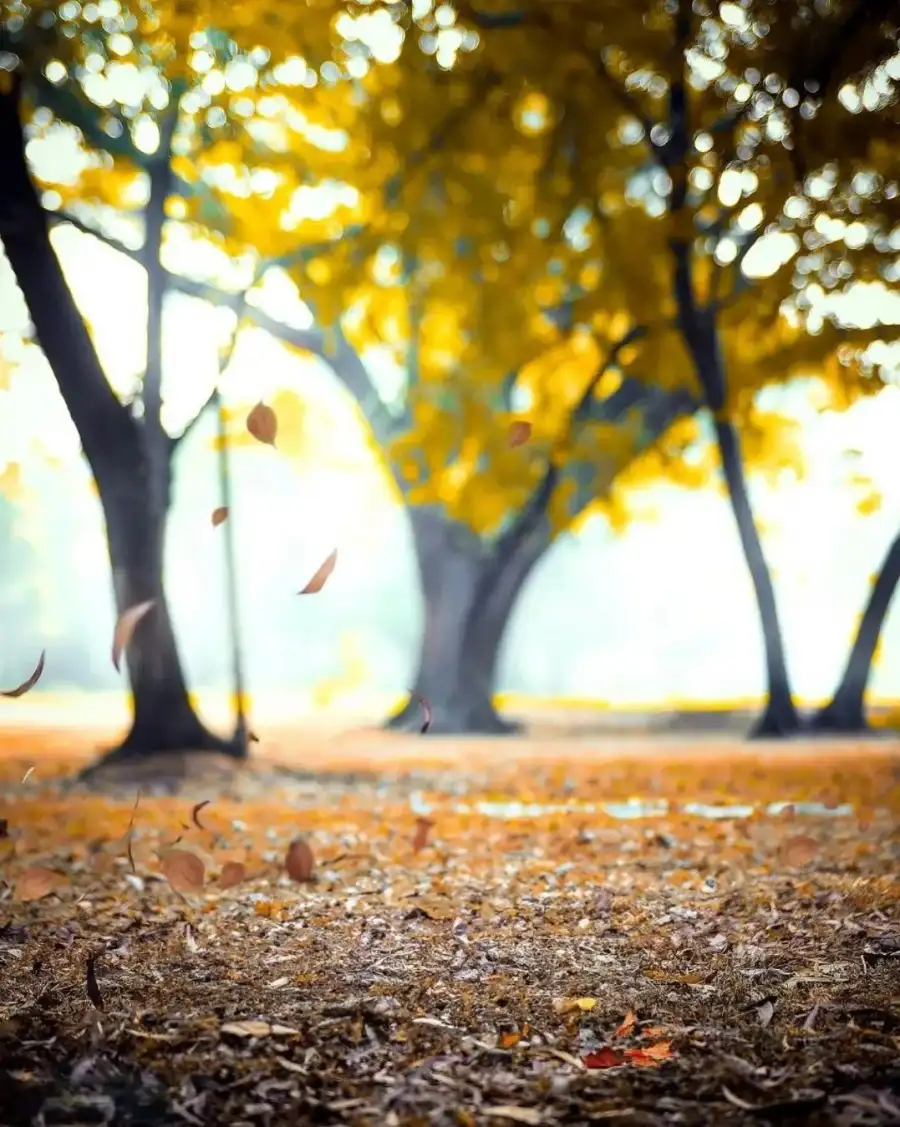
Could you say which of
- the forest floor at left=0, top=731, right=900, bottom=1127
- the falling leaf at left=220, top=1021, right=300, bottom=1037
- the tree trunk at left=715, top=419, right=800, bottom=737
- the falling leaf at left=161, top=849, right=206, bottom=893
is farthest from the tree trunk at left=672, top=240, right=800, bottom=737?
the falling leaf at left=220, top=1021, right=300, bottom=1037

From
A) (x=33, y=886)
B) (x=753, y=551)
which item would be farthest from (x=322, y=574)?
(x=753, y=551)

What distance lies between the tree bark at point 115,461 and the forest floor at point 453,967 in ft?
4.84

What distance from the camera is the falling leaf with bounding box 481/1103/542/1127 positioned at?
1990mm

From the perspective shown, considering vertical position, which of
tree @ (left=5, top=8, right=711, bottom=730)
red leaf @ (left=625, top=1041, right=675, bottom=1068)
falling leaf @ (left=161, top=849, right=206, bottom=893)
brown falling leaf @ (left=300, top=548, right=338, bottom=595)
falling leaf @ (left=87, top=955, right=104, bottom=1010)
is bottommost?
red leaf @ (left=625, top=1041, right=675, bottom=1068)

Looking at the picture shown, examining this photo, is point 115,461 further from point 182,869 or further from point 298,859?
point 298,859

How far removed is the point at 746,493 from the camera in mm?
9000

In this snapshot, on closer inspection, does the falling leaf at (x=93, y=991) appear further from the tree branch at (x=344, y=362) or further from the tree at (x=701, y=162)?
→ the tree branch at (x=344, y=362)

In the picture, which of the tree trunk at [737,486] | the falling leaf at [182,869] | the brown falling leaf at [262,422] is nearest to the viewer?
the brown falling leaf at [262,422]

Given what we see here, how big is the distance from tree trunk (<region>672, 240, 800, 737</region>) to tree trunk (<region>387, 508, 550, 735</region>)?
2.31m

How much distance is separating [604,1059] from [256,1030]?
750 mm

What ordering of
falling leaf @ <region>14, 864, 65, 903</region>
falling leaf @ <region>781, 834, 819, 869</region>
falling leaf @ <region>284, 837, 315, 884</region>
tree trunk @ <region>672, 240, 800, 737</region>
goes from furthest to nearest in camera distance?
tree trunk @ <region>672, 240, 800, 737</region> < falling leaf @ <region>781, 834, 819, 869</region> < falling leaf @ <region>14, 864, 65, 903</region> < falling leaf @ <region>284, 837, 315, 884</region>

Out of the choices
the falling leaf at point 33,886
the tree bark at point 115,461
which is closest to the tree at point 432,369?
the tree bark at point 115,461

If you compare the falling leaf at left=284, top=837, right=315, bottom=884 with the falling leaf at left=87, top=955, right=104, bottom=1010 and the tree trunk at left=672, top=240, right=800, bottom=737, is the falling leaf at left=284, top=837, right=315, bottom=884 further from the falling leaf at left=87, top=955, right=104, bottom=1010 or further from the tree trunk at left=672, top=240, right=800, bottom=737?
the tree trunk at left=672, top=240, right=800, bottom=737

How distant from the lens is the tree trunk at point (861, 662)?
10000 millimetres
